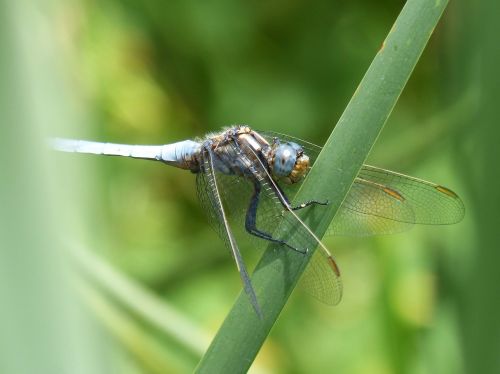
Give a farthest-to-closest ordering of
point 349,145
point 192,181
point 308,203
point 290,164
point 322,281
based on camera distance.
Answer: point 192,181, point 290,164, point 322,281, point 308,203, point 349,145

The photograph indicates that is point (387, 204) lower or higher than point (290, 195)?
higher

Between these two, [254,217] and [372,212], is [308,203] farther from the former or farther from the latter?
[372,212]

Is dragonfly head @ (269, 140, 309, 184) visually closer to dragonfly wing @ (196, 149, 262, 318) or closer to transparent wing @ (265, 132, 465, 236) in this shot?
transparent wing @ (265, 132, 465, 236)

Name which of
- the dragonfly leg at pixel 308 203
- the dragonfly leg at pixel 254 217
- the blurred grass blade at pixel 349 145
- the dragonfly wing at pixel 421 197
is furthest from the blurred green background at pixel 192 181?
the dragonfly leg at pixel 254 217

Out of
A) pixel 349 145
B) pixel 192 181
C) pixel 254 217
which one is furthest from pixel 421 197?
pixel 192 181

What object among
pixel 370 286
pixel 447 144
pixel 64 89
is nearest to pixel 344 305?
pixel 370 286

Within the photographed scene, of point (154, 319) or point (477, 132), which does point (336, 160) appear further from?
point (154, 319)

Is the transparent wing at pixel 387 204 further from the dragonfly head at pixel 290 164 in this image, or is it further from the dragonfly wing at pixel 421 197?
the dragonfly head at pixel 290 164
